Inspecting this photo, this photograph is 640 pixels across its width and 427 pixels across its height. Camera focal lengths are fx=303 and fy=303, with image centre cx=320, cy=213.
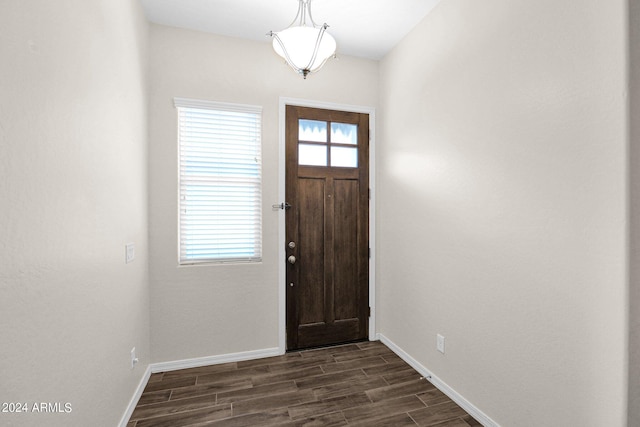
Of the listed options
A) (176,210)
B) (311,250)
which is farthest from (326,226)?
(176,210)

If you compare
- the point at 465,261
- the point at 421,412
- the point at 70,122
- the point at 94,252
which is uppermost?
the point at 70,122

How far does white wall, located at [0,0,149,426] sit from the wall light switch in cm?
7

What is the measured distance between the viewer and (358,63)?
3211 millimetres

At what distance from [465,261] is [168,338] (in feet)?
8.27

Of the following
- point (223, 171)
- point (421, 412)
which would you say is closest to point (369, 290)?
point (421, 412)

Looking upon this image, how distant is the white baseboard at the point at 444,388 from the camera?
1.96 meters

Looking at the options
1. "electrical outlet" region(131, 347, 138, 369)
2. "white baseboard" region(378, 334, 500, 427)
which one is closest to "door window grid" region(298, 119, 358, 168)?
"white baseboard" region(378, 334, 500, 427)

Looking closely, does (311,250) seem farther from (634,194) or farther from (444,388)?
(634,194)

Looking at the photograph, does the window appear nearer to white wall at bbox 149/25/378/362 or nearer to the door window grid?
white wall at bbox 149/25/378/362

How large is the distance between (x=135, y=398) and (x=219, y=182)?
176 cm

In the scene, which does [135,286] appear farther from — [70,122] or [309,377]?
[309,377]

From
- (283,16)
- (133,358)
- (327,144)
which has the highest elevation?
(283,16)

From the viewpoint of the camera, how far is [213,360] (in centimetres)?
275

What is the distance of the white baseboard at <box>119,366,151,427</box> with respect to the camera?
1906 mm
